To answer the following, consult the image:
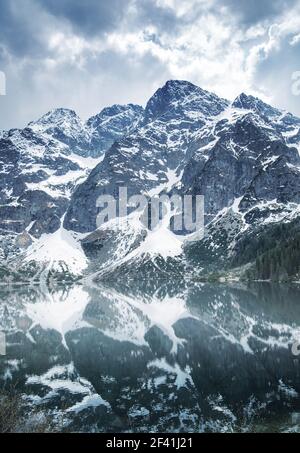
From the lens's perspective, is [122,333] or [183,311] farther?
[183,311]

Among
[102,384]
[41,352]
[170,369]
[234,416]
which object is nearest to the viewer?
[234,416]

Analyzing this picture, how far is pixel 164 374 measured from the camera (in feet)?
162

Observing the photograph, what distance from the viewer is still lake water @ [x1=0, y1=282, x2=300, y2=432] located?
111 feet

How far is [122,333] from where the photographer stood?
8506 cm

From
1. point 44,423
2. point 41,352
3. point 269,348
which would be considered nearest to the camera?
point 44,423

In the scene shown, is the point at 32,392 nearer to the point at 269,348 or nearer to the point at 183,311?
the point at 269,348

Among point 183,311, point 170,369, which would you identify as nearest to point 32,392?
point 170,369

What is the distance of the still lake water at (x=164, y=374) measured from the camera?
33719mm

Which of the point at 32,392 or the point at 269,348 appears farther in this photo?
the point at 269,348

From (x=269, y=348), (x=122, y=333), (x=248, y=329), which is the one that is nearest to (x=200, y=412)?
(x=269, y=348)

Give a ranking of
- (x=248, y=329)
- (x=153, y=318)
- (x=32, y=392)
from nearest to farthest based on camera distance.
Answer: (x=32, y=392)
(x=248, y=329)
(x=153, y=318)
